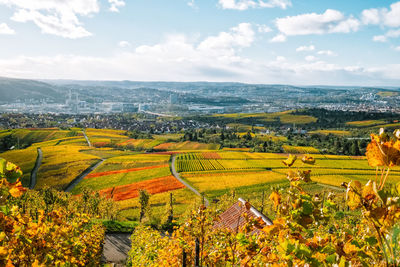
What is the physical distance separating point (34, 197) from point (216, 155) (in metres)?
43.0

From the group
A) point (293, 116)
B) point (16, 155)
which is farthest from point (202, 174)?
point (293, 116)

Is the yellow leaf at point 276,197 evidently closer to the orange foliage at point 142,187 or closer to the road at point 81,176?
the orange foliage at point 142,187

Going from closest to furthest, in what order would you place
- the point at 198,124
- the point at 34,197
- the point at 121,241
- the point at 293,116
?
the point at 121,241 → the point at 34,197 → the point at 198,124 → the point at 293,116

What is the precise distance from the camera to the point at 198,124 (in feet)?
462

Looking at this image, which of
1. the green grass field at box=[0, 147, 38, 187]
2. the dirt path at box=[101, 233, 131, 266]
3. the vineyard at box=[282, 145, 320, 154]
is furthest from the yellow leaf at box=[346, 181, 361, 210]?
the vineyard at box=[282, 145, 320, 154]

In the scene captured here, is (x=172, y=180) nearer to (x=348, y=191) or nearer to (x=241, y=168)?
(x=241, y=168)

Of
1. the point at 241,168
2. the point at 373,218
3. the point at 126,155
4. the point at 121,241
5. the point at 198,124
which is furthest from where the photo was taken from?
the point at 198,124

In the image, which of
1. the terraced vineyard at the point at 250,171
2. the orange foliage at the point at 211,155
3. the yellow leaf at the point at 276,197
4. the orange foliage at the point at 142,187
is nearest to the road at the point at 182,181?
the terraced vineyard at the point at 250,171

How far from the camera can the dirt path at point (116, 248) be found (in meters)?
19.1

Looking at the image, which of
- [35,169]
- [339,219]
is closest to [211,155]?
[35,169]

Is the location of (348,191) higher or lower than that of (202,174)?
higher

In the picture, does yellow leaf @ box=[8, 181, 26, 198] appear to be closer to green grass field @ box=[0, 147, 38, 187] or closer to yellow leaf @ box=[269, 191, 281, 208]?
yellow leaf @ box=[269, 191, 281, 208]

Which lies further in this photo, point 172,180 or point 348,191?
point 172,180

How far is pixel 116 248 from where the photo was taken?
811 inches
